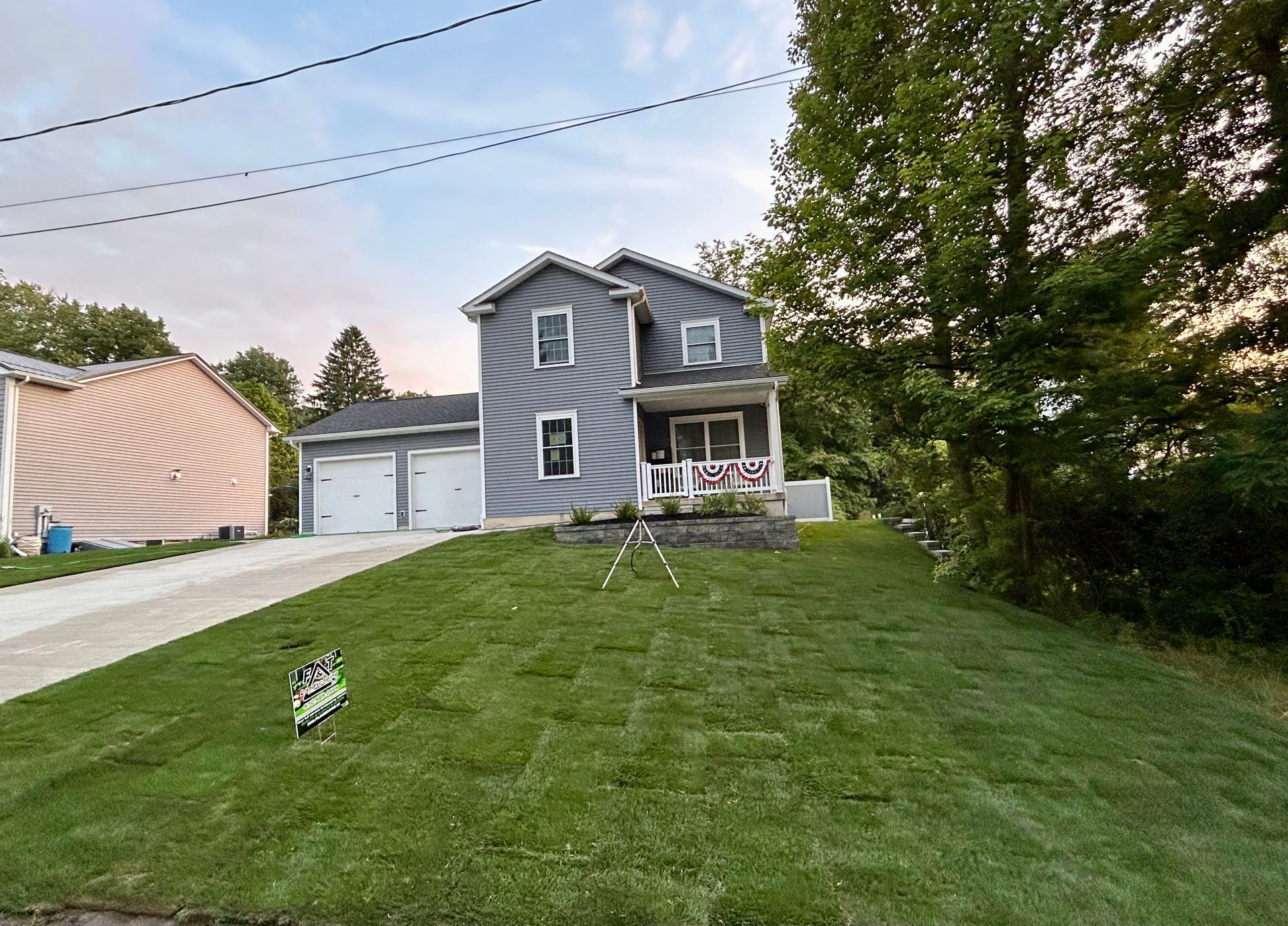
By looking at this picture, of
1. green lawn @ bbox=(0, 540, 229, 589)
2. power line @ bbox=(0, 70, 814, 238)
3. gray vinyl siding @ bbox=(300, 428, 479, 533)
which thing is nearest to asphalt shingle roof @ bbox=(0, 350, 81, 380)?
green lawn @ bbox=(0, 540, 229, 589)

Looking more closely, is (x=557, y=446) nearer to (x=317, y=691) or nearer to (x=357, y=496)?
(x=357, y=496)

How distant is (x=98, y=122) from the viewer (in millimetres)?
6652

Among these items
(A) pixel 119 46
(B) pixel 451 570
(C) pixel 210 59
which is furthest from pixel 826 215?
(A) pixel 119 46

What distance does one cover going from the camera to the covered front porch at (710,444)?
11.9 m

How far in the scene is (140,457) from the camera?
16031mm

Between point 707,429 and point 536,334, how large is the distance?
15.7 feet

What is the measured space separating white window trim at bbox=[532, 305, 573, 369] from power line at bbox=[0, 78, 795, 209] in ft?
16.7

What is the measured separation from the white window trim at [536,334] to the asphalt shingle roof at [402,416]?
9.18 feet

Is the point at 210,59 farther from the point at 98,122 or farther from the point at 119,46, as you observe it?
the point at 119,46

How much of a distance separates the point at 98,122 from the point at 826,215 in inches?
351

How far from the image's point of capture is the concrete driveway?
16.0 feet

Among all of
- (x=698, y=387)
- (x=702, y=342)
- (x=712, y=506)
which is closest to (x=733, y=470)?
(x=712, y=506)

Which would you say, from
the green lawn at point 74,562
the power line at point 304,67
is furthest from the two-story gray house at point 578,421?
the power line at point 304,67

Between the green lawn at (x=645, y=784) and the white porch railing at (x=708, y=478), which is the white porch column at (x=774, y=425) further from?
the green lawn at (x=645, y=784)
